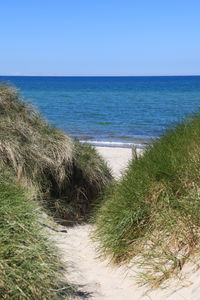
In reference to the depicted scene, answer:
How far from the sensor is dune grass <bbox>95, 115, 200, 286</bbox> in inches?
218

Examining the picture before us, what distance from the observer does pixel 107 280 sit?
250 inches

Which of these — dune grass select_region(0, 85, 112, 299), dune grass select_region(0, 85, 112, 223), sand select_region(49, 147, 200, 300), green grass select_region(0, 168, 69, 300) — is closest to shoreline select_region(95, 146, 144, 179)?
dune grass select_region(0, 85, 112, 223)

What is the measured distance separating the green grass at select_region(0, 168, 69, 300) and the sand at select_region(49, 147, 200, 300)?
2.06ft

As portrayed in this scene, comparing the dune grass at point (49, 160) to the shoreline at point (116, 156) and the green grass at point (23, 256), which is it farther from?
the shoreline at point (116, 156)

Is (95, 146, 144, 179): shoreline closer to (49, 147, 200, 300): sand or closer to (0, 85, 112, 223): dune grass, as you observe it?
(0, 85, 112, 223): dune grass

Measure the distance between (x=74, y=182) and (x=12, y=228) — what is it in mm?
6037

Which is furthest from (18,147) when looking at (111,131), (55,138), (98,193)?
(111,131)

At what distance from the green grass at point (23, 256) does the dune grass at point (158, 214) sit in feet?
4.36

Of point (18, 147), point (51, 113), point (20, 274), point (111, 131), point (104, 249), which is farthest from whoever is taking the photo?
point (51, 113)

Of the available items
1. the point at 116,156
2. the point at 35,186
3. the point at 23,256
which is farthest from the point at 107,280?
the point at 116,156

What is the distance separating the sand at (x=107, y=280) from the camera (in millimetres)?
4770

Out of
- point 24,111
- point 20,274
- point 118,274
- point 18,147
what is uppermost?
point 24,111

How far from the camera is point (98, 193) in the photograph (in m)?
11.5

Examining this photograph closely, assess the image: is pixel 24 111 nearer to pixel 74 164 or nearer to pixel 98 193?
pixel 74 164
